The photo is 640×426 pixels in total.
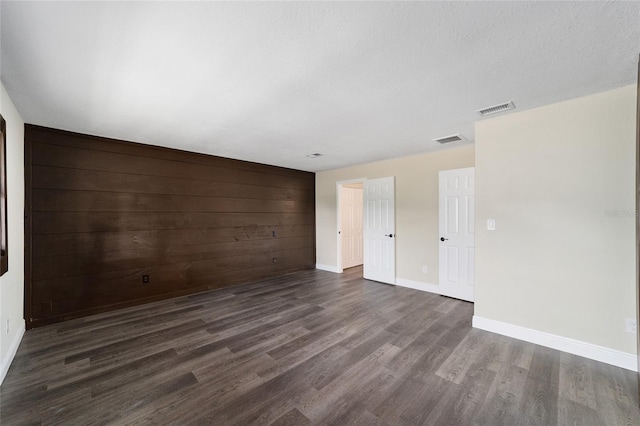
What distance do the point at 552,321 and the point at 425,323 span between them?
121 centimetres

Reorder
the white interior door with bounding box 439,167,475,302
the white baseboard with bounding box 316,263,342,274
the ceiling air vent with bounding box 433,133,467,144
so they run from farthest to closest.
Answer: the white baseboard with bounding box 316,263,342,274
the white interior door with bounding box 439,167,475,302
the ceiling air vent with bounding box 433,133,467,144

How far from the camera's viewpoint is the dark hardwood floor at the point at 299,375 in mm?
1714

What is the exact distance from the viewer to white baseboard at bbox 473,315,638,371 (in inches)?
87.4

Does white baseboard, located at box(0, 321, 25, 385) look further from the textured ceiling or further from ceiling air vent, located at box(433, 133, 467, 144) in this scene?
ceiling air vent, located at box(433, 133, 467, 144)

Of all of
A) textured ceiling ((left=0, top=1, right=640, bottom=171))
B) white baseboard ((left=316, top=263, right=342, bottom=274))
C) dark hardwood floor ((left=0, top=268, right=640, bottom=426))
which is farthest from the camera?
white baseboard ((left=316, top=263, right=342, bottom=274))

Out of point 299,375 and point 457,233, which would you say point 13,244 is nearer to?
point 299,375

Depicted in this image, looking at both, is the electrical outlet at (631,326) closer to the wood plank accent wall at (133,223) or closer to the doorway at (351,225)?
the doorway at (351,225)

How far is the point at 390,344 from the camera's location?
263cm

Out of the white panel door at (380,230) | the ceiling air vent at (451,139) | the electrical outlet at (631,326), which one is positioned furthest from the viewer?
the white panel door at (380,230)

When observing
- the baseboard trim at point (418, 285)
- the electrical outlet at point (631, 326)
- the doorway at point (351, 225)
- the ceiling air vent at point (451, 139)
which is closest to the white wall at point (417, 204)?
the baseboard trim at point (418, 285)

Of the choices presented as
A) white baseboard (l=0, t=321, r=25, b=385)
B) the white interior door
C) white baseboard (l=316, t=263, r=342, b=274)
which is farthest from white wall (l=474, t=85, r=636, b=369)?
white baseboard (l=0, t=321, r=25, b=385)

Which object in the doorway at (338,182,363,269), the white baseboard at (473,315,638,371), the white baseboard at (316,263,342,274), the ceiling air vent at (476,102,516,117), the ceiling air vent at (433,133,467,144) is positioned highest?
the ceiling air vent at (476,102,516,117)

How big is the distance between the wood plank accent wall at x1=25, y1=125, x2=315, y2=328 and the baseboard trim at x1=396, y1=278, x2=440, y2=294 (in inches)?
100

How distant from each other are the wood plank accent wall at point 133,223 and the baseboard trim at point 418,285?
2.54 m
